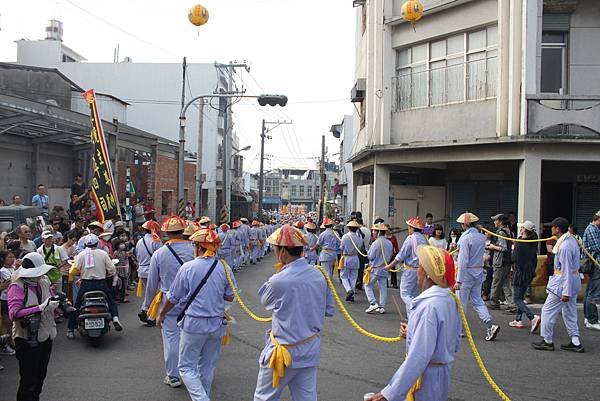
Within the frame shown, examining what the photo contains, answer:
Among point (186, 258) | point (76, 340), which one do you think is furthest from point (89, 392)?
point (76, 340)

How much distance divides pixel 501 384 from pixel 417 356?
4021mm

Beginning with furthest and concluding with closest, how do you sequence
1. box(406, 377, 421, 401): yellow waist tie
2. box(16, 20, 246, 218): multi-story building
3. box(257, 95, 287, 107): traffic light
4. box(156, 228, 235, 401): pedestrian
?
1. box(16, 20, 246, 218): multi-story building
2. box(257, 95, 287, 107): traffic light
3. box(156, 228, 235, 401): pedestrian
4. box(406, 377, 421, 401): yellow waist tie

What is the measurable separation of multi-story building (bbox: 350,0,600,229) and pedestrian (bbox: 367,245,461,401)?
11370 millimetres

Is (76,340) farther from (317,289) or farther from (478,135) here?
(478,135)

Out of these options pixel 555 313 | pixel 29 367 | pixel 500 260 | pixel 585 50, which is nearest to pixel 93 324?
pixel 29 367

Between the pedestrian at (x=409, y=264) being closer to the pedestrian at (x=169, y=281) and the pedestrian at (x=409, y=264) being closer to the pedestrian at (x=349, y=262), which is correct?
the pedestrian at (x=349, y=262)

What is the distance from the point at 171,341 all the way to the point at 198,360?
98 centimetres

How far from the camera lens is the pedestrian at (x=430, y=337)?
386 centimetres

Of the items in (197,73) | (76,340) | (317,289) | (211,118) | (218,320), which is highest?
(197,73)

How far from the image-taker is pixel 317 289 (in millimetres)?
5082

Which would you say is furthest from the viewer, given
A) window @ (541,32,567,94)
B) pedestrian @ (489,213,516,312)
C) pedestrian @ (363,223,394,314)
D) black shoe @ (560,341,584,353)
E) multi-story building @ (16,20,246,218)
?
multi-story building @ (16,20,246,218)

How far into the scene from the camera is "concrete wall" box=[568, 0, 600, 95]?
50.9ft

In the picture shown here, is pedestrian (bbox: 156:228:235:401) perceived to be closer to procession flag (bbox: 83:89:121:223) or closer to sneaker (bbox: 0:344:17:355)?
sneaker (bbox: 0:344:17:355)

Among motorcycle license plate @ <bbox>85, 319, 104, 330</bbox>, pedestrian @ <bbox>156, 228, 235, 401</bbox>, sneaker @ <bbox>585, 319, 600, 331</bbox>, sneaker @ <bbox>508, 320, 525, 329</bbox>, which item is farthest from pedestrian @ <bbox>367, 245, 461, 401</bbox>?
sneaker @ <bbox>585, 319, 600, 331</bbox>
